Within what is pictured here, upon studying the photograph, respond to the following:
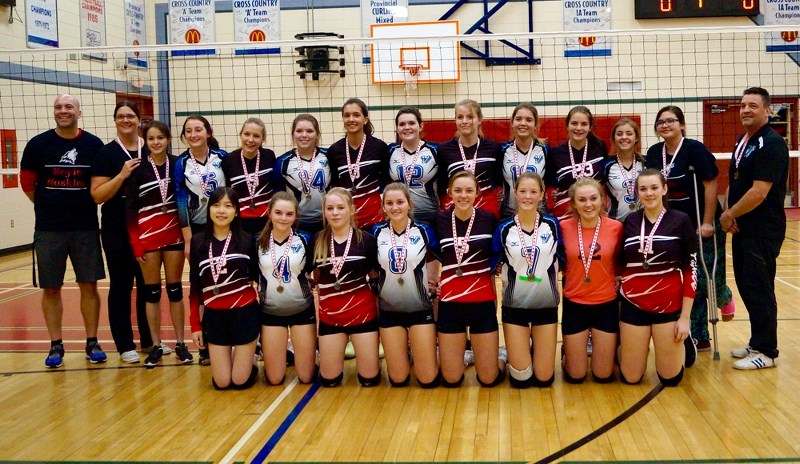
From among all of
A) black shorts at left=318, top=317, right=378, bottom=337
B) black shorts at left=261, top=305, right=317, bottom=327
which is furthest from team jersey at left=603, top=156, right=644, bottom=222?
black shorts at left=261, top=305, right=317, bottom=327

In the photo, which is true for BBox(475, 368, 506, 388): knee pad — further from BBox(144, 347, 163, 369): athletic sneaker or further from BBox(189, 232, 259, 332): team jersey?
BBox(144, 347, 163, 369): athletic sneaker

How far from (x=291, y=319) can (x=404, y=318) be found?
0.73m

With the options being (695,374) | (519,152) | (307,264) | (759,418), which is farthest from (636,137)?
(307,264)

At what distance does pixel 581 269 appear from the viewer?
501 centimetres

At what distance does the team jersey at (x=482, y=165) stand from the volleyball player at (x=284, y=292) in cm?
107

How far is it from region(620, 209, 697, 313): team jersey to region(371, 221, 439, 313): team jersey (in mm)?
1227

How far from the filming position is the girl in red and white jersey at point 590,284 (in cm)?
499

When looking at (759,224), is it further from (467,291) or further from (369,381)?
(369,381)

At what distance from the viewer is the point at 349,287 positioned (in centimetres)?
512

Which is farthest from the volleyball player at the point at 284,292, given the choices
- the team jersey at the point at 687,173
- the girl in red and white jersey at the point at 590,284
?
the team jersey at the point at 687,173

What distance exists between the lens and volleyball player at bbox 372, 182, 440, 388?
5.04 meters

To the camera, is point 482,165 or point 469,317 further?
point 482,165

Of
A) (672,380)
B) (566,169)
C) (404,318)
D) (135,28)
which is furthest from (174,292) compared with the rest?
(135,28)

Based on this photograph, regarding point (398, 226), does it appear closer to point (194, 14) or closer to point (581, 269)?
point (581, 269)
